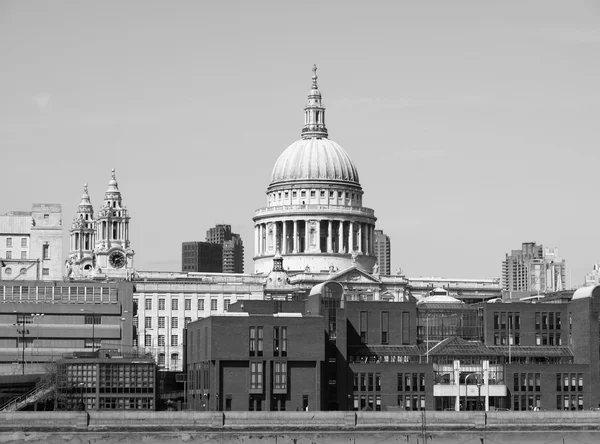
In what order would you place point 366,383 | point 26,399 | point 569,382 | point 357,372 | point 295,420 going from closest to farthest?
point 295,420 < point 26,399 < point 366,383 < point 357,372 < point 569,382

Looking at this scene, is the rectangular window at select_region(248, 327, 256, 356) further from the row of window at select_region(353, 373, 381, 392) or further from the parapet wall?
the parapet wall

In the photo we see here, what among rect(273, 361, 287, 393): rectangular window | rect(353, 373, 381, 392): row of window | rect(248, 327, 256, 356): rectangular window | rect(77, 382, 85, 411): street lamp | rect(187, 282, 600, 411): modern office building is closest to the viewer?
rect(77, 382, 85, 411): street lamp

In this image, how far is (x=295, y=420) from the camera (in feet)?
546

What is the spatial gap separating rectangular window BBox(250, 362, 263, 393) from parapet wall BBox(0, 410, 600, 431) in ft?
55.3

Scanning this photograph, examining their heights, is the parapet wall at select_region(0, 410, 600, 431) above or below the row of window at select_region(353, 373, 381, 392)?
below

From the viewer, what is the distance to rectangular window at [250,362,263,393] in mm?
184250

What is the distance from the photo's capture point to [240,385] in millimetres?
184625

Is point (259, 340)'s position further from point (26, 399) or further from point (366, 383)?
point (26, 399)

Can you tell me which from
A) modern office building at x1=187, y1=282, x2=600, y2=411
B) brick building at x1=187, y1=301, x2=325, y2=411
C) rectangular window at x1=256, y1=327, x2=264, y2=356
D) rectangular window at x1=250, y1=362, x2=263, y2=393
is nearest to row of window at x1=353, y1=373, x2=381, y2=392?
modern office building at x1=187, y1=282, x2=600, y2=411

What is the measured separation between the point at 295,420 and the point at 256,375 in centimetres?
1876

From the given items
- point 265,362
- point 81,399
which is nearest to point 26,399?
point 81,399

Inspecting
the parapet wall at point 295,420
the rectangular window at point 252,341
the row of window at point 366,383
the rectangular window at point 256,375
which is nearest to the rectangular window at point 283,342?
the rectangular window at point 256,375

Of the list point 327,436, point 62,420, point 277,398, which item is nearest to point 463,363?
point 277,398

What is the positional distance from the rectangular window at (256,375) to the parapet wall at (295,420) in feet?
55.3
